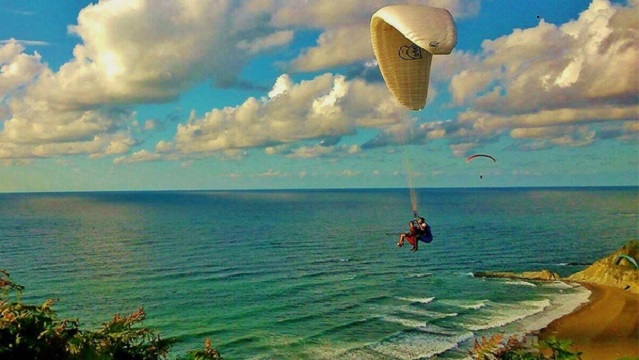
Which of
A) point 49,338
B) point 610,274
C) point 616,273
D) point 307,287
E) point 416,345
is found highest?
point 49,338

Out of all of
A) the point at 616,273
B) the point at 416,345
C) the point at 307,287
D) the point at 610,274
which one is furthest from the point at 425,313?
the point at 616,273

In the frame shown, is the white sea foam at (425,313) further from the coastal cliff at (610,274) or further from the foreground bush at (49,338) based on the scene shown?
the foreground bush at (49,338)

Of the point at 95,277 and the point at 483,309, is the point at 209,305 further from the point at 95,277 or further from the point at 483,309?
the point at 483,309

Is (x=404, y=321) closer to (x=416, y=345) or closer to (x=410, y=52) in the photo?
(x=416, y=345)

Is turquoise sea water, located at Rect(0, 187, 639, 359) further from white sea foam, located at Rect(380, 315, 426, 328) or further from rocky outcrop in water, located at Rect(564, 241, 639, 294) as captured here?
rocky outcrop in water, located at Rect(564, 241, 639, 294)

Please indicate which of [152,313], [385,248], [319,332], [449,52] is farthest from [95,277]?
[449,52]

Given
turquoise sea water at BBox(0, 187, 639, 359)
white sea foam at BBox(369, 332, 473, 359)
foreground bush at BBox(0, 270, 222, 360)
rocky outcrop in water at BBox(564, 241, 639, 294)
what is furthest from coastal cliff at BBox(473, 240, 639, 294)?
foreground bush at BBox(0, 270, 222, 360)

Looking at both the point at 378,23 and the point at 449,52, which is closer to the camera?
the point at 449,52
